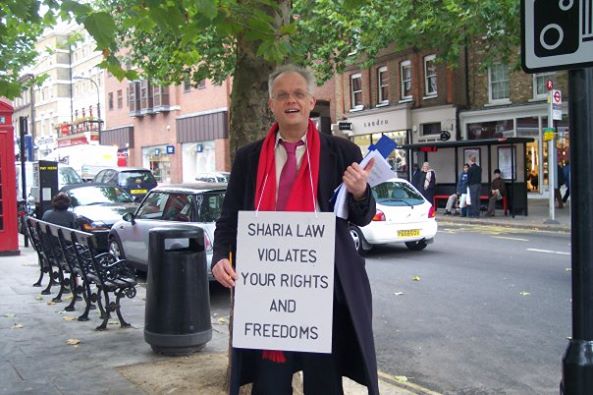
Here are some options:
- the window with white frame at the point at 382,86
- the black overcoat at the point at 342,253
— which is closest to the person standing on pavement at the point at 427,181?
the window with white frame at the point at 382,86

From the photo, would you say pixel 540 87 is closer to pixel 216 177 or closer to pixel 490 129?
pixel 490 129

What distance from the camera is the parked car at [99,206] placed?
12733mm

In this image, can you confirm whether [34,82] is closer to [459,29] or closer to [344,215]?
[344,215]

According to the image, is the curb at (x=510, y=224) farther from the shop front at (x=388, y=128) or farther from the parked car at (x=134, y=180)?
the parked car at (x=134, y=180)

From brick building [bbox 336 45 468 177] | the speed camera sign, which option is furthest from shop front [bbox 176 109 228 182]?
the speed camera sign

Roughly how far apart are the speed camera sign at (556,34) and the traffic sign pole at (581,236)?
3.5 inches

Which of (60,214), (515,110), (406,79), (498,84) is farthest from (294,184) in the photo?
(406,79)

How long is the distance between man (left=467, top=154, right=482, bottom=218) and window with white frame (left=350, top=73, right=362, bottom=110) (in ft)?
47.1

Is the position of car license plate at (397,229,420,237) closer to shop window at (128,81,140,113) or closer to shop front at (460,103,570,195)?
shop front at (460,103,570,195)

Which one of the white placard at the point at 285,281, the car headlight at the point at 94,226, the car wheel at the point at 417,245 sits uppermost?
the white placard at the point at 285,281

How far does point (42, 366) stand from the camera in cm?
542

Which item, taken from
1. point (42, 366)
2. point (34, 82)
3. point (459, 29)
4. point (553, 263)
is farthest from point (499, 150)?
point (42, 366)

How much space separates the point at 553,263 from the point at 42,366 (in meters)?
8.61

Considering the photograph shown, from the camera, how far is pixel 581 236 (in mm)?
2805
